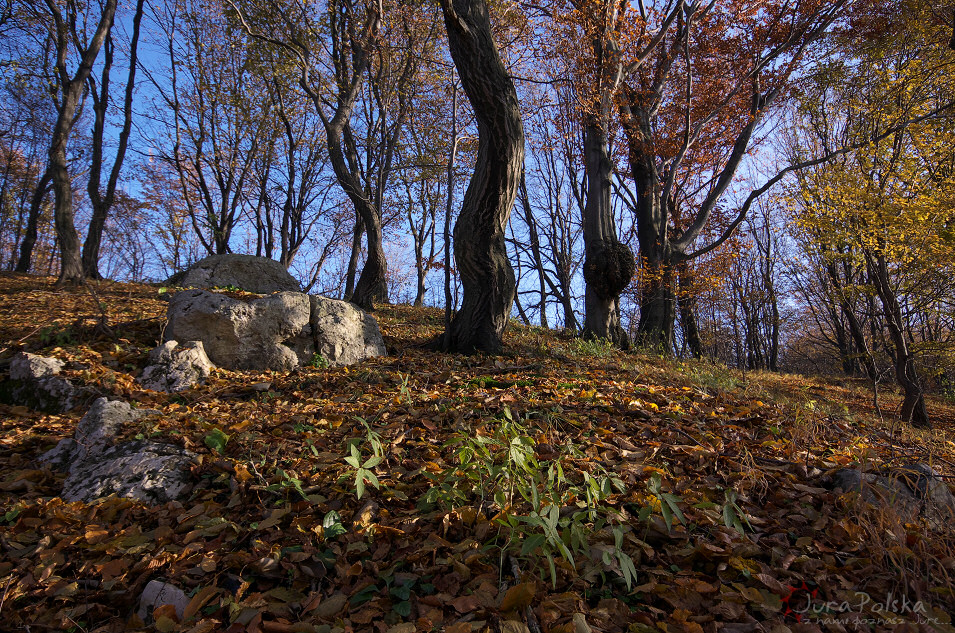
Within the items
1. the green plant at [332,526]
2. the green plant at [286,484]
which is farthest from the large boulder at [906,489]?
the green plant at [286,484]

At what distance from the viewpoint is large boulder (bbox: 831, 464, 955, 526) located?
78.2 inches

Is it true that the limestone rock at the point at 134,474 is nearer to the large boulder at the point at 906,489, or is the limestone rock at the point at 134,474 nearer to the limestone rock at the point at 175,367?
the limestone rock at the point at 175,367

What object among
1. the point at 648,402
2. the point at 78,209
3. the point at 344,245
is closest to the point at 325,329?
the point at 648,402

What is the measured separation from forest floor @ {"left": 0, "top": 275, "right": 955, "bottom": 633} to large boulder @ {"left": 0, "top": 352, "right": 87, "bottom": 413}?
20cm

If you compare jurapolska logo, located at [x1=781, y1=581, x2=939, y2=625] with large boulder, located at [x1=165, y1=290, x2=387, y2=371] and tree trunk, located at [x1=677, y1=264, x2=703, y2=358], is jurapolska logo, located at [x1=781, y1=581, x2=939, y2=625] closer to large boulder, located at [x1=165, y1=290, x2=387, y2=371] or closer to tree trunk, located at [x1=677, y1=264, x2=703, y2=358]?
large boulder, located at [x1=165, y1=290, x2=387, y2=371]

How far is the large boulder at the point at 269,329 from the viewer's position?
452cm

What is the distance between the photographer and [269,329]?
187 inches

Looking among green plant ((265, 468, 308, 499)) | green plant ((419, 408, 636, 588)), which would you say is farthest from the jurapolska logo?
green plant ((265, 468, 308, 499))

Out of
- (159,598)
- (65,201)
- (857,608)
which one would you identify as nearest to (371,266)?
(65,201)

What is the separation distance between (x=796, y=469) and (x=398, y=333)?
206 inches

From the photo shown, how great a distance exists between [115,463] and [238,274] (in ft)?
26.7

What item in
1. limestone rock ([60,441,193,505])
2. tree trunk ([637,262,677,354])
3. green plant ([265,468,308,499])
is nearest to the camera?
green plant ([265,468,308,499])

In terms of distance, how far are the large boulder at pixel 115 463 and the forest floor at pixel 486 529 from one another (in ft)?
0.28

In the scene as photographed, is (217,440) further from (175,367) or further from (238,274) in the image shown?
(238,274)
